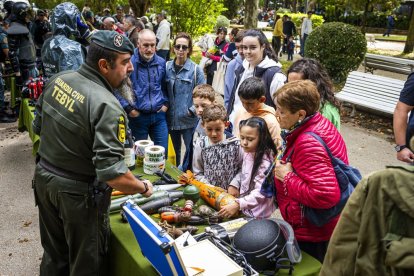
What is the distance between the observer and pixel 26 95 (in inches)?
240

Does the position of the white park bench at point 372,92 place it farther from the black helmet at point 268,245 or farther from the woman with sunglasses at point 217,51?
the black helmet at point 268,245

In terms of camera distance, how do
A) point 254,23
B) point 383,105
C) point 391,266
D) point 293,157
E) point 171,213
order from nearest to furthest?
point 391,266 < point 293,157 < point 171,213 < point 383,105 < point 254,23

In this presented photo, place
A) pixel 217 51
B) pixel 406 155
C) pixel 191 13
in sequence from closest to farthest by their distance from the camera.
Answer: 1. pixel 406 155
2. pixel 217 51
3. pixel 191 13

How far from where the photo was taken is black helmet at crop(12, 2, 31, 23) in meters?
7.59

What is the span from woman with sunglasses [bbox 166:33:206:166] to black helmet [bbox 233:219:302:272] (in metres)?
2.48

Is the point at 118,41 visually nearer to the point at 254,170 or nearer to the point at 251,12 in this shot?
the point at 254,170

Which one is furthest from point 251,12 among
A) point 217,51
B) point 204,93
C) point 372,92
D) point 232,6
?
point 232,6

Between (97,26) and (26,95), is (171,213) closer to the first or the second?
(26,95)

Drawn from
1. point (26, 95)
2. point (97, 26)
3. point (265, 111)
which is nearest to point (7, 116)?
point (26, 95)

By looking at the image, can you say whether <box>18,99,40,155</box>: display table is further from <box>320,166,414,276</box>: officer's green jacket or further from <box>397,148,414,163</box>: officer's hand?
<box>320,166,414,276</box>: officer's green jacket

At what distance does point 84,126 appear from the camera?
2.30 meters

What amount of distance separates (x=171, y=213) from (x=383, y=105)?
21.9ft

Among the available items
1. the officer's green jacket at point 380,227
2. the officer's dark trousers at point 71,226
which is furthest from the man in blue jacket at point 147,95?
the officer's green jacket at point 380,227

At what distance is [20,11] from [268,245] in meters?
7.25
